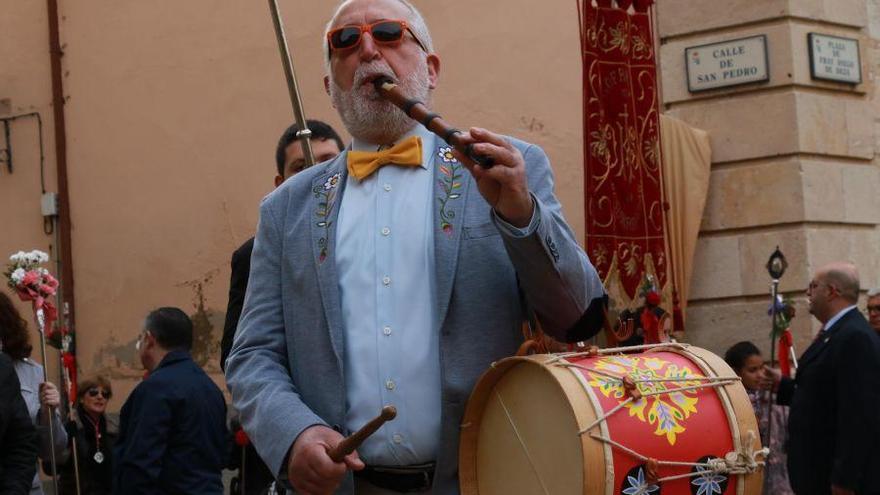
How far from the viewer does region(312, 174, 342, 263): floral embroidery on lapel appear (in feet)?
10.3

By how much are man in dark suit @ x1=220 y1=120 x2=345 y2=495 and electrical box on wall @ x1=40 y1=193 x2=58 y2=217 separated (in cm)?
628

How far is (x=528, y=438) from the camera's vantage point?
289 centimetres

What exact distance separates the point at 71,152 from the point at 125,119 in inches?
25.2

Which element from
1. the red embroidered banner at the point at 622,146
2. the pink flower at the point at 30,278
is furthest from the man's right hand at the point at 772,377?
the pink flower at the point at 30,278

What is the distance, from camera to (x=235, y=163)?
1222cm

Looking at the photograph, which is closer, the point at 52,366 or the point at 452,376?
the point at 452,376

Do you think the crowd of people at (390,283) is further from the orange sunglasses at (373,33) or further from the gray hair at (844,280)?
the gray hair at (844,280)

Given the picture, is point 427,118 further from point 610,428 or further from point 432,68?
point 610,428

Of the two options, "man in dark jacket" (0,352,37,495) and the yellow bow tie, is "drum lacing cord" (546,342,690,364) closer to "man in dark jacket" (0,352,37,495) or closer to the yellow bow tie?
the yellow bow tie

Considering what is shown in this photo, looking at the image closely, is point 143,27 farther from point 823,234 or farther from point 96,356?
point 823,234

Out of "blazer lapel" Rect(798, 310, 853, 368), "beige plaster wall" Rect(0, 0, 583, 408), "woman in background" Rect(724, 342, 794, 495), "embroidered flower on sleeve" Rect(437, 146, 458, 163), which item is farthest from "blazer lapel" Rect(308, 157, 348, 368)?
"beige plaster wall" Rect(0, 0, 583, 408)

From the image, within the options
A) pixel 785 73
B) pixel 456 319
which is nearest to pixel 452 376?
pixel 456 319

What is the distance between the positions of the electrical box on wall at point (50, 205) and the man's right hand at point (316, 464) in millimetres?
10726

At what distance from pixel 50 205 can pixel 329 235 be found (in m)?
10.6
